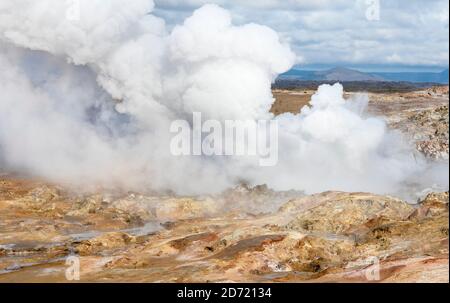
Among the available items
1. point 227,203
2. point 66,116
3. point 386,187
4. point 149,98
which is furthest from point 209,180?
point 66,116

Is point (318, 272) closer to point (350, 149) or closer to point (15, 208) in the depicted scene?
point (350, 149)

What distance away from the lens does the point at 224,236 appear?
43.6 metres

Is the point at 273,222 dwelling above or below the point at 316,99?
below

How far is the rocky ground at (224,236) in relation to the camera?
3544 cm

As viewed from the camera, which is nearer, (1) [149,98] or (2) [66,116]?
(1) [149,98]

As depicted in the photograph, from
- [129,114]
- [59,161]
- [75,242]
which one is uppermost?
[129,114]

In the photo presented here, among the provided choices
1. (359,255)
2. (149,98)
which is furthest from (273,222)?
(149,98)

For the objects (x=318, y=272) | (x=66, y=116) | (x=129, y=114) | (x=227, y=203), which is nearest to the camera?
(x=318, y=272)

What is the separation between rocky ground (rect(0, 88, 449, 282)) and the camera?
35.4m

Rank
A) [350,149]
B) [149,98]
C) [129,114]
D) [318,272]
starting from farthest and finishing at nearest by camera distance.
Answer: [129,114] < [149,98] < [350,149] < [318,272]

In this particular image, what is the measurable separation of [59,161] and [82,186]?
1039 cm

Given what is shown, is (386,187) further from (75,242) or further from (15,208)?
(15,208)

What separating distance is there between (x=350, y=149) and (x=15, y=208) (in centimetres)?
3406

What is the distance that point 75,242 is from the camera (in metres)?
47.1
